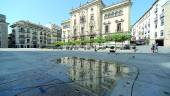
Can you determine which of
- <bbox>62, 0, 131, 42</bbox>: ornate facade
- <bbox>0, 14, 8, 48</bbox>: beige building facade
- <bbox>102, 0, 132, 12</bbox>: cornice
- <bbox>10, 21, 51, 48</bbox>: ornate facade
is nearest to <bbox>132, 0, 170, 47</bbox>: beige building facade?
<bbox>62, 0, 131, 42</bbox>: ornate facade


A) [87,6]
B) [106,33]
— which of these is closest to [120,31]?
[106,33]

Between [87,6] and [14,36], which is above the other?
[87,6]

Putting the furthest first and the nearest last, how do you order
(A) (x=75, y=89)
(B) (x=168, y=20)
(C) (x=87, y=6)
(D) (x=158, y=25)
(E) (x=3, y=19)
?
(E) (x=3, y=19) → (C) (x=87, y=6) → (D) (x=158, y=25) → (B) (x=168, y=20) → (A) (x=75, y=89)

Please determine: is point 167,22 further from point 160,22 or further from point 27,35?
point 27,35

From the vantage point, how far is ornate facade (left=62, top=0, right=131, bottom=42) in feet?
156

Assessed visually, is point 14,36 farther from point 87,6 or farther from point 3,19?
point 87,6

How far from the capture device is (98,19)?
54719 mm

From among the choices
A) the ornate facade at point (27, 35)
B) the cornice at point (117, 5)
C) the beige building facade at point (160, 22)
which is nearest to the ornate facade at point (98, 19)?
the cornice at point (117, 5)

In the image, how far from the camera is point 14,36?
77.6 meters

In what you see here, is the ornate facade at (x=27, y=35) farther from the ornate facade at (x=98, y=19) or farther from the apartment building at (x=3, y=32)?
the ornate facade at (x=98, y=19)

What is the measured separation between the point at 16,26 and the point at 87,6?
3803cm

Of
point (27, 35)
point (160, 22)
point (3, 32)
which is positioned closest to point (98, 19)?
point (160, 22)

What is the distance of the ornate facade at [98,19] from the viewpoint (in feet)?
156

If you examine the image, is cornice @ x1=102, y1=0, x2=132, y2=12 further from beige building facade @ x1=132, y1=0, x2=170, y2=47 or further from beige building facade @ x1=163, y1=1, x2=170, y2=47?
beige building facade @ x1=163, y1=1, x2=170, y2=47
